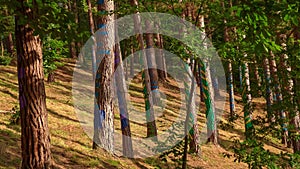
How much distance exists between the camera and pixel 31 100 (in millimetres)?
5352

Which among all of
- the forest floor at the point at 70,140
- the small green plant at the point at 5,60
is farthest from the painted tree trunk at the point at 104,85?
the small green plant at the point at 5,60

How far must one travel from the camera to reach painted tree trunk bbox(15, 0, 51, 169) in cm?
534

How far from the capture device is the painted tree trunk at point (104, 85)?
386 inches

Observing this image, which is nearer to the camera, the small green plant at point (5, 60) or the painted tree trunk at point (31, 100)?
the painted tree trunk at point (31, 100)

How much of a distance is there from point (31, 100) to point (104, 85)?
4.46 meters

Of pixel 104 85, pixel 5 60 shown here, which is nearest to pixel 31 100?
pixel 104 85

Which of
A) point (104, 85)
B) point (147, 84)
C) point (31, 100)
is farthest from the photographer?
point (147, 84)

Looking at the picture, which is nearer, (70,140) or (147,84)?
(70,140)

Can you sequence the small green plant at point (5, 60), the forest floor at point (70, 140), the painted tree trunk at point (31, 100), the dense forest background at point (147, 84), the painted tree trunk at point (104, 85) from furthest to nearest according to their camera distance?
the small green plant at point (5, 60)
the painted tree trunk at point (104, 85)
the forest floor at point (70, 140)
the painted tree trunk at point (31, 100)
the dense forest background at point (147, 84)

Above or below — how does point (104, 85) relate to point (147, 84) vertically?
above

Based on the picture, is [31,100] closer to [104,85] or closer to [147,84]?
[104,85]

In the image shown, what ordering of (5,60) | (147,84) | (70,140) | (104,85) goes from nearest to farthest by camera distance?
(104,85), (70,140), (147,84), (5,60)

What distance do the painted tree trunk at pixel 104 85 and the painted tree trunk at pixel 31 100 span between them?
4.29 metres

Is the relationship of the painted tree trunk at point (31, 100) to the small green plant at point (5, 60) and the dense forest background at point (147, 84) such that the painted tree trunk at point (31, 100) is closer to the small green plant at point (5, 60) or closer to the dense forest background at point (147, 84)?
the dense forest background at point (147, 84)
